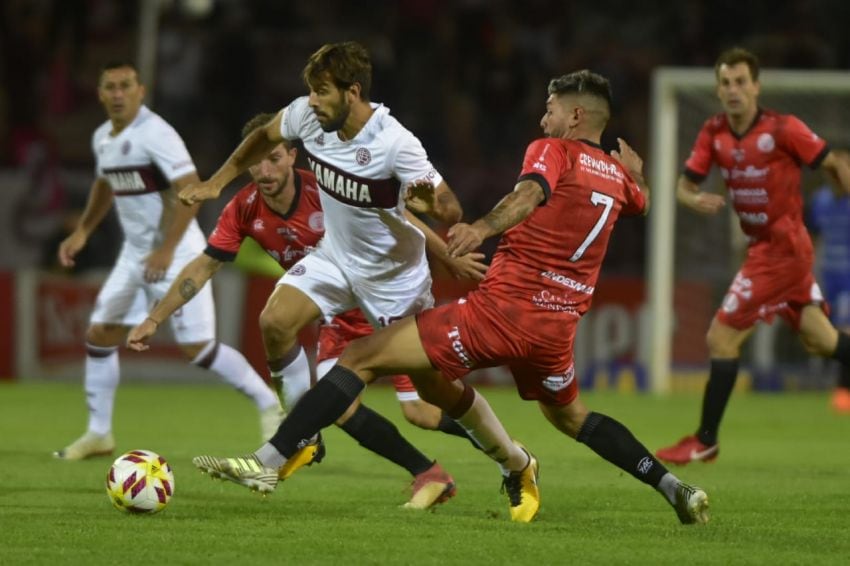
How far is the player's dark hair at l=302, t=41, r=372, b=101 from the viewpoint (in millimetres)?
6566

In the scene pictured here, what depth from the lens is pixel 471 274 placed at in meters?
6.62

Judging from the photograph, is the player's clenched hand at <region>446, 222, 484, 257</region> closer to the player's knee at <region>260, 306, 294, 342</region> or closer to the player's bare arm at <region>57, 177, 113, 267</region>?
the player's knee at <region>260, 306, 294, 342</region>

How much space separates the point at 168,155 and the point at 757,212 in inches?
145

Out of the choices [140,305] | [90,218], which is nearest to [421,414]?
[140,305]

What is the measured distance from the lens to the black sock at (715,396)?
9.43 metres

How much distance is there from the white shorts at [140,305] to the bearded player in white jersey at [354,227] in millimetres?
2056

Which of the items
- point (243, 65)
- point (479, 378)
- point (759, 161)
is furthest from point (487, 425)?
point (243, 65)

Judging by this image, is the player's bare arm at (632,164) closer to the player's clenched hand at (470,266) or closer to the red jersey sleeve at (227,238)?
the player's clenched hand at (470,266)

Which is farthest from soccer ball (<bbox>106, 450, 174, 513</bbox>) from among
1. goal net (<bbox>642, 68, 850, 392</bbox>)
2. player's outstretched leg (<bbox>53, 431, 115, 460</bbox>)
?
goal net (<bbox>642, 68, 850, 392</bbox>)

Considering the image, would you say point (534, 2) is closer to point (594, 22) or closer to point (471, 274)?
point (594, 22)

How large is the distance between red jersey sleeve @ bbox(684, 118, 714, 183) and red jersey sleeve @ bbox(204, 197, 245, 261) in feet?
10.7

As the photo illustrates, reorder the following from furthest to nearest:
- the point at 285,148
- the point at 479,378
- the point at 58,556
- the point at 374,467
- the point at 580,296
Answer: the point at 479,378 < the point at 374,467 < the point at 285,148 < the point at 580,296 < the point at 58,556

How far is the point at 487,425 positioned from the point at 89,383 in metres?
3.75

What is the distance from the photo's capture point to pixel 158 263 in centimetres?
937
